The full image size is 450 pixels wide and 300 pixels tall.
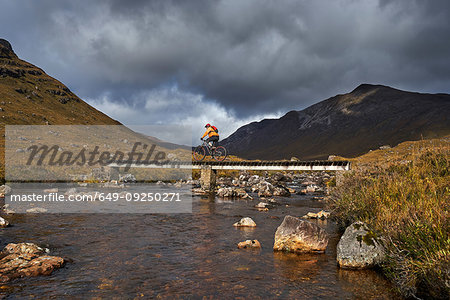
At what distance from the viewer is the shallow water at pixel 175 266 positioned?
7801 mm

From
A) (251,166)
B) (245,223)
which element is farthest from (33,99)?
(245,223)

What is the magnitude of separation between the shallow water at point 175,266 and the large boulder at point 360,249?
15.1 inches

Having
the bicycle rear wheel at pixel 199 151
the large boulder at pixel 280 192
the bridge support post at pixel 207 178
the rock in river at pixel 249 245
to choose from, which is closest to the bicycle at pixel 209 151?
the bicycle rear wheel at pixel 199 151

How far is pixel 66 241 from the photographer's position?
12.8 m

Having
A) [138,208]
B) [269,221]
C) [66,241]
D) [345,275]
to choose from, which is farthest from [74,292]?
[138,208]

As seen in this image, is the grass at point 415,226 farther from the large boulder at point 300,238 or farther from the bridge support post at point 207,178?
the bridge support post at point 207,178

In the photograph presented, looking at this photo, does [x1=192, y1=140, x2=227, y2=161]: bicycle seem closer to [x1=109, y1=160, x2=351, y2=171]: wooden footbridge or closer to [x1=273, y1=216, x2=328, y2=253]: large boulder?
[x1=109, y1=160, x2=351, y2=171]: wooden footbridge

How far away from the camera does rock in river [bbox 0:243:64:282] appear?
8547 millimetres

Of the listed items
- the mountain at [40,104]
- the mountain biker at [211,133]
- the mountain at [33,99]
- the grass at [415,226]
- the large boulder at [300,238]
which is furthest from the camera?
the mountain at [33,99]

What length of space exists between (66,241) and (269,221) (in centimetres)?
1149

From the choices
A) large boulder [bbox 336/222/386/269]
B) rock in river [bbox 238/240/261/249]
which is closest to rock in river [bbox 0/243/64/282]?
rock in river [bbox 238/240/261/249]

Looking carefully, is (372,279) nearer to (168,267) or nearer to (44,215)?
(168,267)

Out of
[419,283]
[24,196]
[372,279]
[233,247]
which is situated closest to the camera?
[419,283]

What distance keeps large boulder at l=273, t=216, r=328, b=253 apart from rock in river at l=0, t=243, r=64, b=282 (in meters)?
8.31
